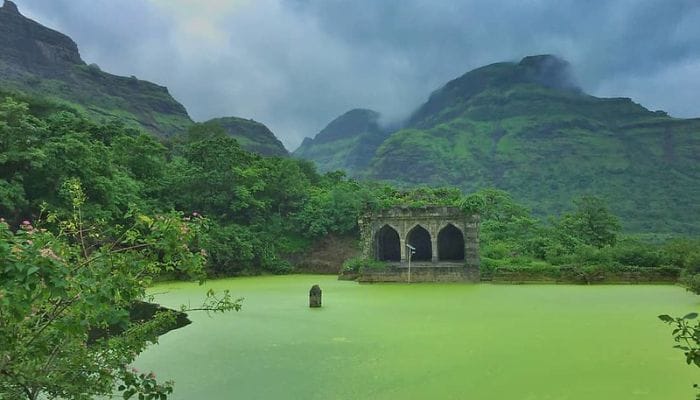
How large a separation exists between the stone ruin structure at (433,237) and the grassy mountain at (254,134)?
3942 centimetres

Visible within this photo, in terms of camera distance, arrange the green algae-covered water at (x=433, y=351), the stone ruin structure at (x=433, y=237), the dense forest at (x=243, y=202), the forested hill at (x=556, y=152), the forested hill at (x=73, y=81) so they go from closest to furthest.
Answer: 1. the green algae-covered water at (x=433, y=351)
2. the dense forest at (x=243, y=202)
3. the stone ruin structure at (x=433, y=237)
4. the forested hill at (x=556, y=152)
5. the forested hill at (x=73, y=81)

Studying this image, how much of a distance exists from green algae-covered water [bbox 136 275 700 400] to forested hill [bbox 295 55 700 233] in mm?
32715

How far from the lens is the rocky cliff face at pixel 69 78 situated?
4469 centimetres

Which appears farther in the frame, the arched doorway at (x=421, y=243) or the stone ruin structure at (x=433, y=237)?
the arched doorway at (x=421, y=243)

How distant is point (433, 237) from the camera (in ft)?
60.9

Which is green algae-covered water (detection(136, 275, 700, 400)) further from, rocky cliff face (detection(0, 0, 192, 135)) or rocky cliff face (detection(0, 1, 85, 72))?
rocky cliff face (detection(0, 1, 85, 72))

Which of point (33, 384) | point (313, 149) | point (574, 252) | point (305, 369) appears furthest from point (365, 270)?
point (313, 149)

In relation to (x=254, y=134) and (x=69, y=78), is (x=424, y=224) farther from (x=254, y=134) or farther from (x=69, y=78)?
(x=254, y=134)

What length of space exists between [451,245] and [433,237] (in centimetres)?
358

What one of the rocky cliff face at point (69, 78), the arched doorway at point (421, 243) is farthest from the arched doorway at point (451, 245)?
the rocky cliff face at point (69, 78)

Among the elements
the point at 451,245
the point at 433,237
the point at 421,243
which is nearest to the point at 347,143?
the point at 421,243

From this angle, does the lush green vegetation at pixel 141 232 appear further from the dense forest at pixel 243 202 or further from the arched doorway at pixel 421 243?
the arched doorway at pixel 421 243

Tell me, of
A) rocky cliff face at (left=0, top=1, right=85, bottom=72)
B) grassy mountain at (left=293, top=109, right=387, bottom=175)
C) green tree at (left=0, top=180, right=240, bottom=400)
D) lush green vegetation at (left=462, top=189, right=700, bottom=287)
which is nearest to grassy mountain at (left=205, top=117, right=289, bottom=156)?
rocky cliff face at (left=0, top=1, right=85, bottom=72)

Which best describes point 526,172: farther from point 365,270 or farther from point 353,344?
point 353,344
